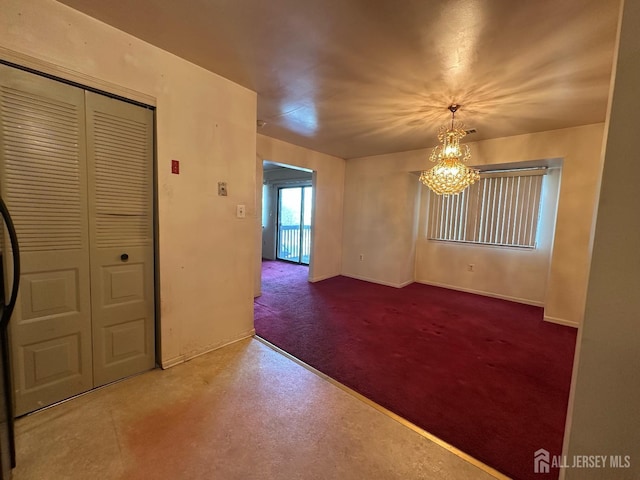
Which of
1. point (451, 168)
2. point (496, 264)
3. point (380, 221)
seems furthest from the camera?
point (380, 221)

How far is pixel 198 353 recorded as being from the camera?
7.29 ft

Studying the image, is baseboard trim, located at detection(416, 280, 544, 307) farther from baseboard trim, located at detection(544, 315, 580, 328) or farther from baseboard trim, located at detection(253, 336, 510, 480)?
baseboard trim, located at detection(253, 336, 510, 480)

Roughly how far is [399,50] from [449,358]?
244 centimetres

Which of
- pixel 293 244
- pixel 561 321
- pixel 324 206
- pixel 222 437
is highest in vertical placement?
pixel 324 206

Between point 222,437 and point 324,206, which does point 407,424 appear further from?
point 324,206

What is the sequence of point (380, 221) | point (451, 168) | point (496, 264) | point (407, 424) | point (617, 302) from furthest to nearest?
point (380, 221) < point (496, 264) < point (451, 168) < point (407, 424) < point (617, 302)

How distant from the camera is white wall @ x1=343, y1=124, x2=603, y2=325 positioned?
10.1ft

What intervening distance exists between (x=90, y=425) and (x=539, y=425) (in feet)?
8.60

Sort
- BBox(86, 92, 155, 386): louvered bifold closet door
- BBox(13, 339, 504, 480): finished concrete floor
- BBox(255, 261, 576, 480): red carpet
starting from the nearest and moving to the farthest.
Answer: BBox(13, 339, 504, 480): finished concrete floor, BBox(255, 261, 576, 480): red carpet, BBox(86, 92, 155, 386): louvered bifold closet door

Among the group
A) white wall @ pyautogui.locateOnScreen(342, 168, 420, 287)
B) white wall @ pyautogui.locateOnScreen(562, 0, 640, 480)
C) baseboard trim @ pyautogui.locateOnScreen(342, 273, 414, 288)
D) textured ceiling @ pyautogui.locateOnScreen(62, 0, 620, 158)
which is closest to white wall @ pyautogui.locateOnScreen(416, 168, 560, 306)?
white wall @ pyautogui.locateOnScreen(342, 168, 420, 287)

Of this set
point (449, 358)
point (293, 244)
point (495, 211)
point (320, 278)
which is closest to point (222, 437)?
point (449, 358)

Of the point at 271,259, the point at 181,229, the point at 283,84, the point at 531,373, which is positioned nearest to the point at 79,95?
the point at 181,229

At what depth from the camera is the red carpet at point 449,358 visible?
157cm

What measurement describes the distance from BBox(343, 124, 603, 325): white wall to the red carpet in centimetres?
41
